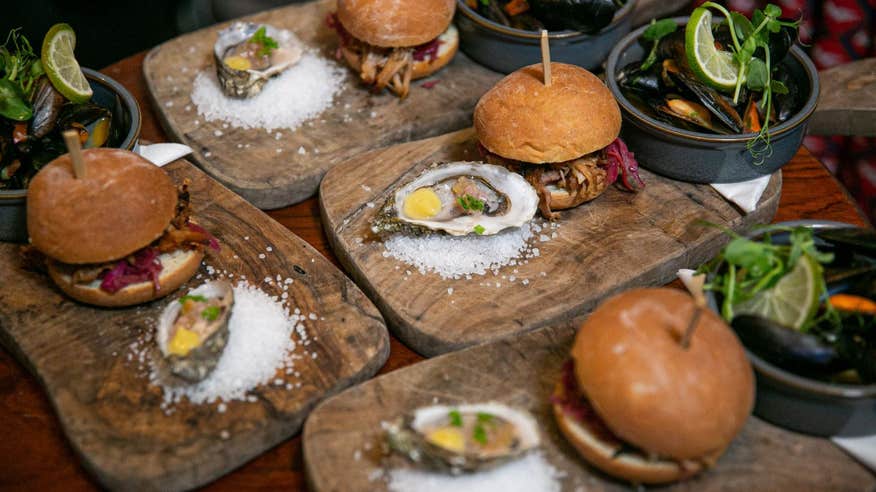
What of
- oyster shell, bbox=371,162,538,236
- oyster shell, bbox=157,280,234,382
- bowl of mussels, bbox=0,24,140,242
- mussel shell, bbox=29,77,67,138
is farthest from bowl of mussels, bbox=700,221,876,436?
mussel shell, bbox=29,77,67,138

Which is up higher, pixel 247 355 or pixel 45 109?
pixel 45 109

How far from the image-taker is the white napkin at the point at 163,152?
12.5ft

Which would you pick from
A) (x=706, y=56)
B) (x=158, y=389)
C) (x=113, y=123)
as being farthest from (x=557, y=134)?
(x=113, y=123)

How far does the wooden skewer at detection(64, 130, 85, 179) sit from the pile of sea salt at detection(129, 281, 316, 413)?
0.68 m

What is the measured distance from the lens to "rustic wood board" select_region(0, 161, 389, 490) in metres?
2.71

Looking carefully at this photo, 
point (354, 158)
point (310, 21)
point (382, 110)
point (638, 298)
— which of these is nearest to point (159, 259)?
point (354, 158)

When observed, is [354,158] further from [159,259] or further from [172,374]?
[172,374]

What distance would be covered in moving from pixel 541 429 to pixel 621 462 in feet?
1.12

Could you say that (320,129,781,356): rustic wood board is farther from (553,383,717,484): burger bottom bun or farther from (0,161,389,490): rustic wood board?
(553,383,717,484): burger bottom bun

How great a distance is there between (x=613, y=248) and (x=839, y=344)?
3.54 ft

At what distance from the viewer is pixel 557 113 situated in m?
3.40

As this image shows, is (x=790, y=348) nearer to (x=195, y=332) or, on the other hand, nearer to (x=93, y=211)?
(x=195, y=332)

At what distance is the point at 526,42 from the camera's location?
4.23 m

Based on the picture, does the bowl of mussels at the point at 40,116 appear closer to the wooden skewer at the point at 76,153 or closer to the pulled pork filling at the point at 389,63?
the wooden skewer at the point at 76,153
